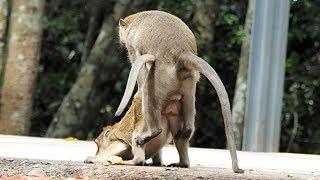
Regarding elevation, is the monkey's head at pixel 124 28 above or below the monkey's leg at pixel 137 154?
above

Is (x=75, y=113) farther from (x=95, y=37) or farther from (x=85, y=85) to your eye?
(x=95, y=37)

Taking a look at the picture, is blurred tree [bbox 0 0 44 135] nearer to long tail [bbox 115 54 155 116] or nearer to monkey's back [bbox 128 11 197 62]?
monkey's back [bbox 128 11 197 62]

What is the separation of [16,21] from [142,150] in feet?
17.5

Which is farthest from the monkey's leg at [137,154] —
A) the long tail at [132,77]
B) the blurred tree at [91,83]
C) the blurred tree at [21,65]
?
the blurred tree at [91,83]

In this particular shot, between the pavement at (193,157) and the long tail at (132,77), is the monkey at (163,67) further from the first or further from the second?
the pavement at (193,157)

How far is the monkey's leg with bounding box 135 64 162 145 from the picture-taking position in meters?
5.30

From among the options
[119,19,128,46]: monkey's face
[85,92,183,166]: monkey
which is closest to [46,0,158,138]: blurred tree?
[119,19,128,46]: monkey's face

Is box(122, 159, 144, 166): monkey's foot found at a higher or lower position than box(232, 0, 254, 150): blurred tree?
higher

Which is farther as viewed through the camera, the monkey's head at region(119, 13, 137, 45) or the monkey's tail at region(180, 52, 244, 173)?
the monkey's head at region(119, 13, 137, 45)

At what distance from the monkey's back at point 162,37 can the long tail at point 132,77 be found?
0.11 meters

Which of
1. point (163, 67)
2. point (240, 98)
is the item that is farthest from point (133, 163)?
point (240, 98)

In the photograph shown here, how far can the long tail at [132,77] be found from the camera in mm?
4773

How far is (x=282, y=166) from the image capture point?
6.48 meters

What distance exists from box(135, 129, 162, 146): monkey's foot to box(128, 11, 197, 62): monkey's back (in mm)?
497
